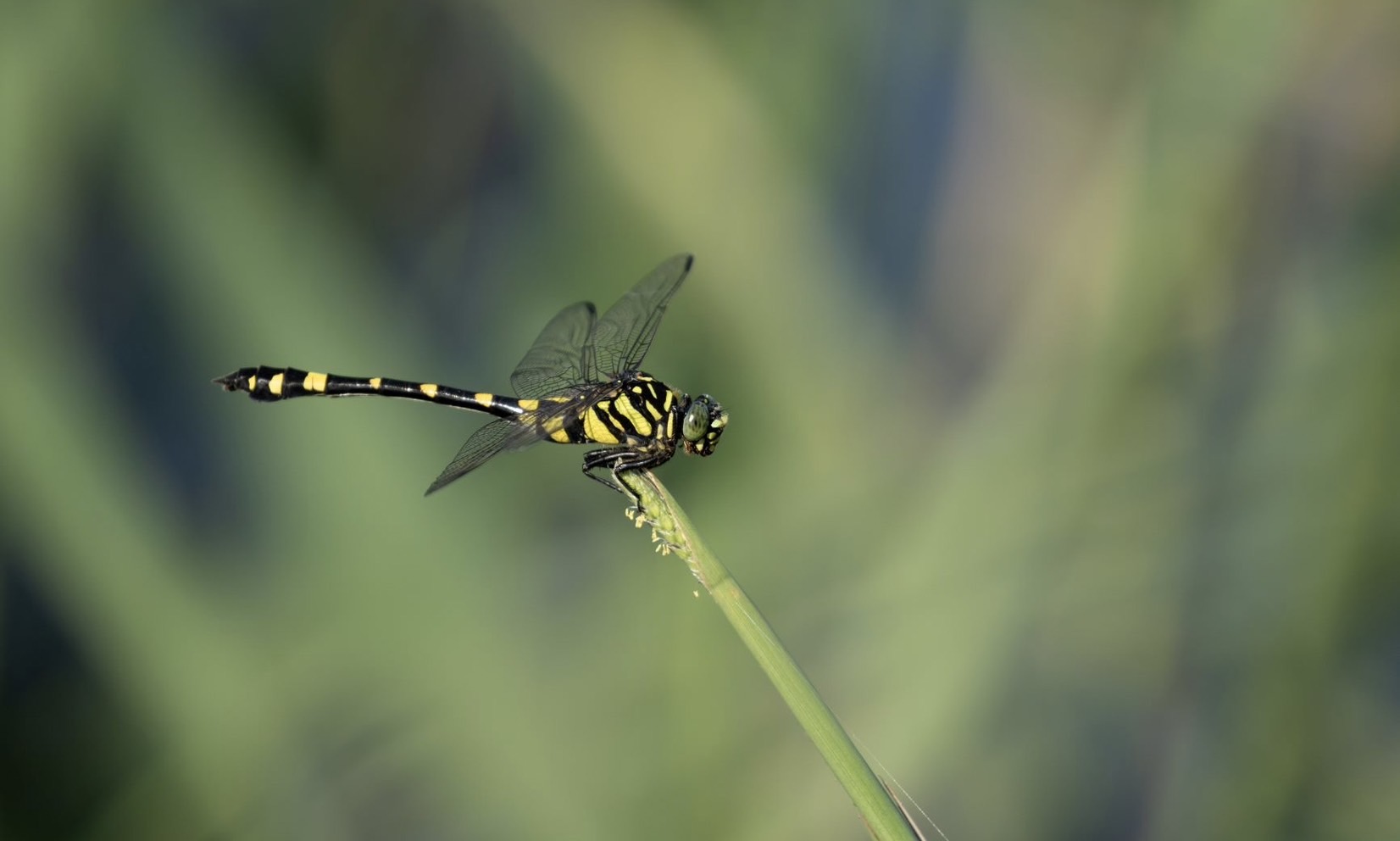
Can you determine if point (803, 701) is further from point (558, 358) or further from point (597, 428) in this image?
point (558, 358)

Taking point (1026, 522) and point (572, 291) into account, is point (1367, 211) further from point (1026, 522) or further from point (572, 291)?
point (572, 291)

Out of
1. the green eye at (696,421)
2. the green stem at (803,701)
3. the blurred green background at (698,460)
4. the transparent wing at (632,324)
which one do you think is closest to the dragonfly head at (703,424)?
the green eye at (696,421)

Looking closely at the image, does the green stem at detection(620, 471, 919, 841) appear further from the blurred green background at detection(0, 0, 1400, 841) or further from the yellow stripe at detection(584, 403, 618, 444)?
the yellow stripe at detection(584, 403, 618, 444)

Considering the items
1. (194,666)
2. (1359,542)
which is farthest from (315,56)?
(1359,542)

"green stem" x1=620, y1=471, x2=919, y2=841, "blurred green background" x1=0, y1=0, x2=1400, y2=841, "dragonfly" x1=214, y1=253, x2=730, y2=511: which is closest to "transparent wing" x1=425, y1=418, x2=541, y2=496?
"dragonfly" x1=214, y1=253, x2=730, y2=511

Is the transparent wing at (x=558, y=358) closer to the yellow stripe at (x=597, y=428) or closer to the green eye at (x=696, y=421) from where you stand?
the yellow stripe at (x=597, y=428)
